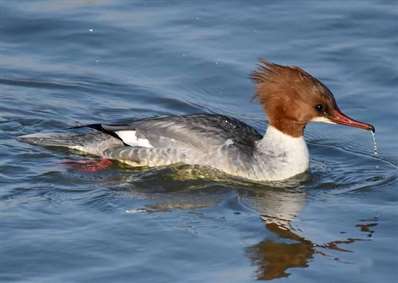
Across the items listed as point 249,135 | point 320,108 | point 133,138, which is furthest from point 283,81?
point 133,138

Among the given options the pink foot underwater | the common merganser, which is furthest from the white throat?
the pink foot underwater

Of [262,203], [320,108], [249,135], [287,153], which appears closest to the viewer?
[262,203]

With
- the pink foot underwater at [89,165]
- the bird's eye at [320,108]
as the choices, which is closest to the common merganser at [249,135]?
the bird's eye at [320,108]

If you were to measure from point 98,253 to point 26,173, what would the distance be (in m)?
2.08

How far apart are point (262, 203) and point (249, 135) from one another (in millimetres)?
1061

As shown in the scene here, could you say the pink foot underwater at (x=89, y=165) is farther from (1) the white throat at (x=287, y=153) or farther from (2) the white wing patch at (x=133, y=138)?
(1) the white throat at (x=287, y=153)

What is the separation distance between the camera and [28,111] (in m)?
12.5

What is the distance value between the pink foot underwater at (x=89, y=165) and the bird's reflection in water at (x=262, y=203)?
423 millimetres

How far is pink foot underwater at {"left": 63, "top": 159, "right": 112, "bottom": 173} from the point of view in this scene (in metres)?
11.3

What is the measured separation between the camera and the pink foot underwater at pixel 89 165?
11.3m

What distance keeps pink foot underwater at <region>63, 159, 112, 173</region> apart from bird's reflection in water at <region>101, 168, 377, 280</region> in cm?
42

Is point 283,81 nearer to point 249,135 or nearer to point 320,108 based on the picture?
point 320,108

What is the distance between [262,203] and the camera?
419 inches

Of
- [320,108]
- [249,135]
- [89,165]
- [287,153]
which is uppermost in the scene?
[320,108]
